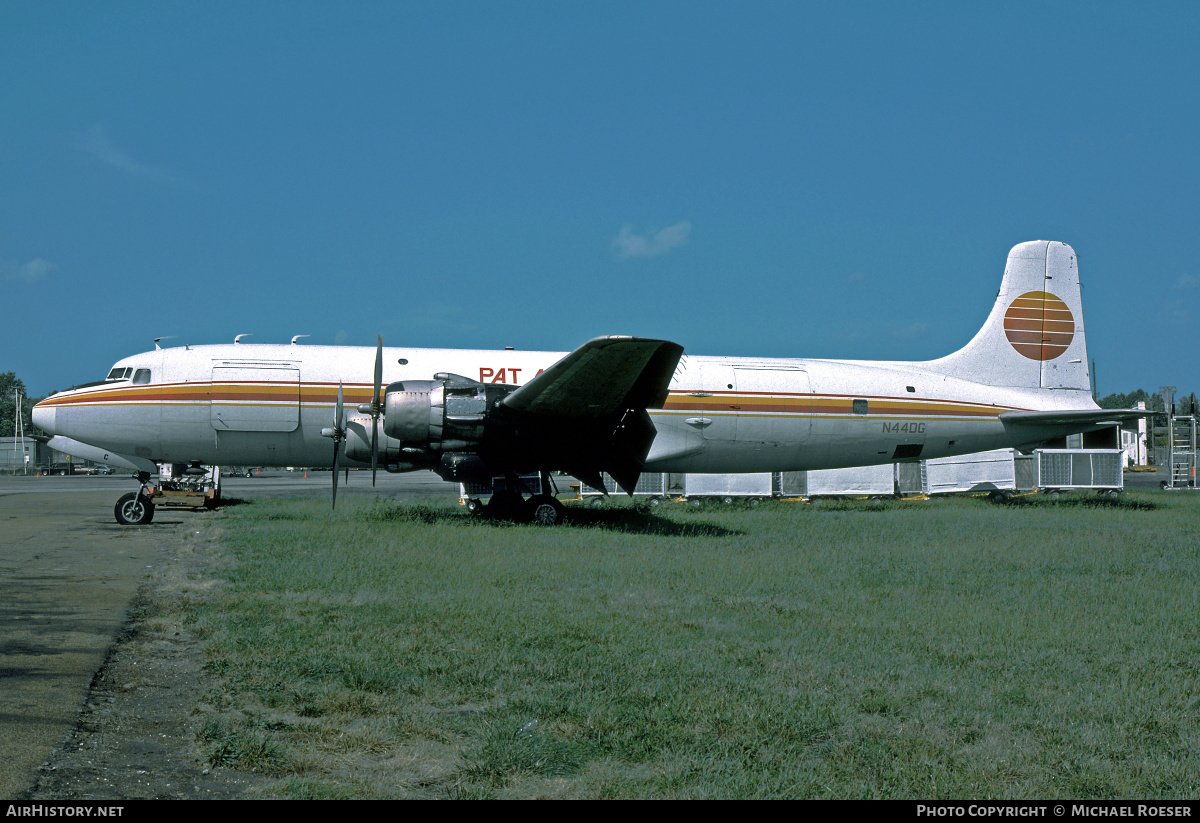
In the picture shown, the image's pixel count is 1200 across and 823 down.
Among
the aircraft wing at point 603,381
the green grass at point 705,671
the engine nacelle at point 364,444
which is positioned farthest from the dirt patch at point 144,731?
the engine nacelle at point 364,444

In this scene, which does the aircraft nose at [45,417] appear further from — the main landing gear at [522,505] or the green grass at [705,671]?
the main landing gear at [522,505]

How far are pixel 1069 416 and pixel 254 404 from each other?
2036 cm

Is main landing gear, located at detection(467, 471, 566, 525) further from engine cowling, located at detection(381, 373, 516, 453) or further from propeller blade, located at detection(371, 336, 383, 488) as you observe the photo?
propeller blade, located at detection(371, 336, 383, 488)

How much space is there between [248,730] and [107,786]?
3.01ft

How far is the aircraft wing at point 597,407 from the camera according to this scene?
15.6m

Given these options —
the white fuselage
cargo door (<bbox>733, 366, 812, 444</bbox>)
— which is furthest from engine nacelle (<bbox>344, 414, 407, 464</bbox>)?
cargo door (<bbox>733, 366, 812, 444</bbox>)

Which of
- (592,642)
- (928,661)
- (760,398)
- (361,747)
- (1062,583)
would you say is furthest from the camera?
(760,398)

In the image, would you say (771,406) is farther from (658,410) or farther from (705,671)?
(705,671)

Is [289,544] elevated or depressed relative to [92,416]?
depressed

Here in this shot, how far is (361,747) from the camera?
493 centimetres

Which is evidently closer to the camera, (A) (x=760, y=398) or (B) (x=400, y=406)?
(B) (x=400, y=406)

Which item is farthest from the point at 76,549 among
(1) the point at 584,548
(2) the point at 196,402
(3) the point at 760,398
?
(3) the point at 760,398

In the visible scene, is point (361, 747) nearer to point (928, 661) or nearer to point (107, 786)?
point (107, 786)

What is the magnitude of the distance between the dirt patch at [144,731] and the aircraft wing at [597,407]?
8472 millimetres
